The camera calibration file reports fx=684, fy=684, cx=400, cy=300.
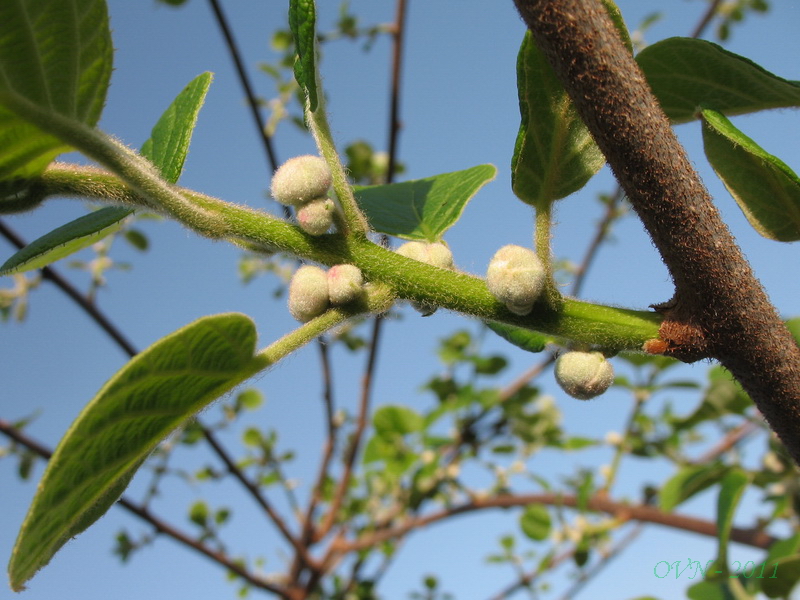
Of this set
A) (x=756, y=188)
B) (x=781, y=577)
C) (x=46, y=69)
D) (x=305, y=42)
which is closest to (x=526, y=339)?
(x=756, y=188)

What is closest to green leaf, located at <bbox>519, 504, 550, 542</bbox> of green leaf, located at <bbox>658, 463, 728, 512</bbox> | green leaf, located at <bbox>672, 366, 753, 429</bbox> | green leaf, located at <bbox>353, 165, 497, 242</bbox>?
green leaf, located at <bbox>672, 366, 753, 429</bbox>

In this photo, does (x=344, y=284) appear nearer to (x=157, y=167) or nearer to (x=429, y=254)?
(x=429, y=254)

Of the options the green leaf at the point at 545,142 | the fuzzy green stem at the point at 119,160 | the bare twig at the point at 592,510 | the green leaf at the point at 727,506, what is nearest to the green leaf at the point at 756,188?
the green leaf at the point at 545,142

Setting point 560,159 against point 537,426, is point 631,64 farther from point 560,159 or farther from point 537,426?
point 537,426

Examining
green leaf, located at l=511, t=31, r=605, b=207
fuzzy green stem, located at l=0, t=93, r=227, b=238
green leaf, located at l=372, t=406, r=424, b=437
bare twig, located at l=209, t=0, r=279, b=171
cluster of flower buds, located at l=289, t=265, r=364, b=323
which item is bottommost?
fuzzy green stem, located at l=0, t=93, r=227, b=238

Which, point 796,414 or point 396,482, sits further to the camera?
point 396,482

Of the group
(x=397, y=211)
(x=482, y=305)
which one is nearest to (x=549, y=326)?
(x=482, y=305)

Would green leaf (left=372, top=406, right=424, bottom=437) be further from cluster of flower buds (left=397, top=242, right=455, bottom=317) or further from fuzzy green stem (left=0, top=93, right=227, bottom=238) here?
fuzzy green stem (left=0, top=93, right=227, bottom=238)

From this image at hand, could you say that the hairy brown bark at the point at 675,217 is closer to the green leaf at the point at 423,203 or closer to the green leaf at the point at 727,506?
the green leaf at the point at 423,203
